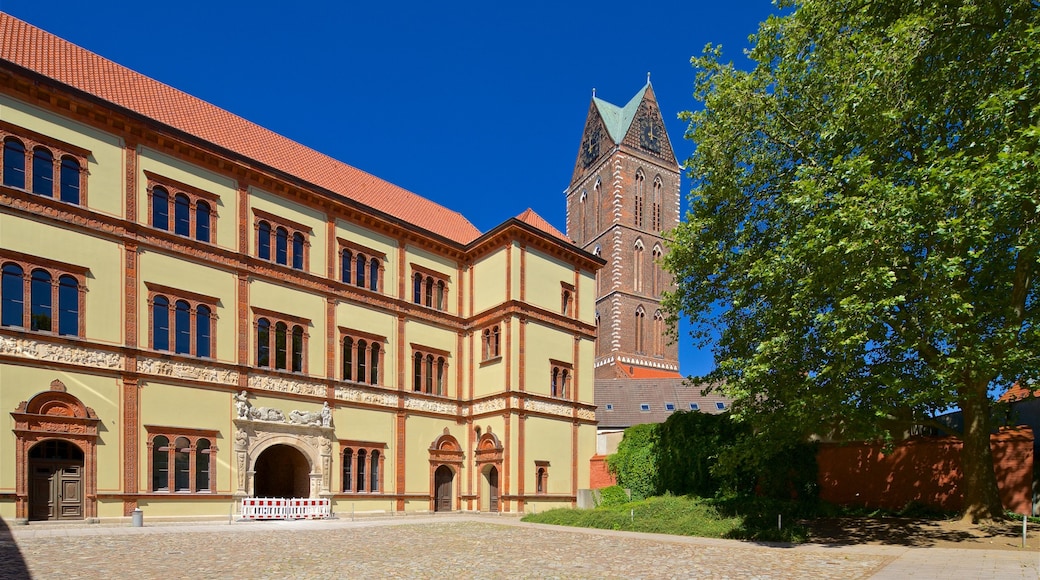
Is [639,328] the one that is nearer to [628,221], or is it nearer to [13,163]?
[628,221]

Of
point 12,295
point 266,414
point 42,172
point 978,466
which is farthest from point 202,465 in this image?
point 978,466

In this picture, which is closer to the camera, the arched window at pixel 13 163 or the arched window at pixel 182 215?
the arched window at pixel 13 163

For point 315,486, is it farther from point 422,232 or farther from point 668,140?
point 668,140

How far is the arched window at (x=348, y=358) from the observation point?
97.7ft

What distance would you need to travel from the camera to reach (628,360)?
2844 inches

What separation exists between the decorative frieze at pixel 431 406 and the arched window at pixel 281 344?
20.9 feet

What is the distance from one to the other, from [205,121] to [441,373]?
616 inches

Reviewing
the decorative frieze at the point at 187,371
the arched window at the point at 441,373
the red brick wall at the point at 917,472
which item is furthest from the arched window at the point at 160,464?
the red brick wall at the point at 917,472

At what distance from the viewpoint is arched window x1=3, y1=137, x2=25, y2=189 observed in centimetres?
2120

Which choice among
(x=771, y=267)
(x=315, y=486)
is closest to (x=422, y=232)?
(x=315, y=486)

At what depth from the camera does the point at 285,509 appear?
83.4 feet

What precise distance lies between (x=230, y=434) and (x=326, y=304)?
674cm

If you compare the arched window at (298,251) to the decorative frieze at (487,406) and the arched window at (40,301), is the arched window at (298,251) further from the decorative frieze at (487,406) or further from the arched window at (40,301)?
the decorative frieze at (487,406)

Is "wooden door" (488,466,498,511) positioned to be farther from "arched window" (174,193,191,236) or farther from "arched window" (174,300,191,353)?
"arched window" (174,193,191,236)
